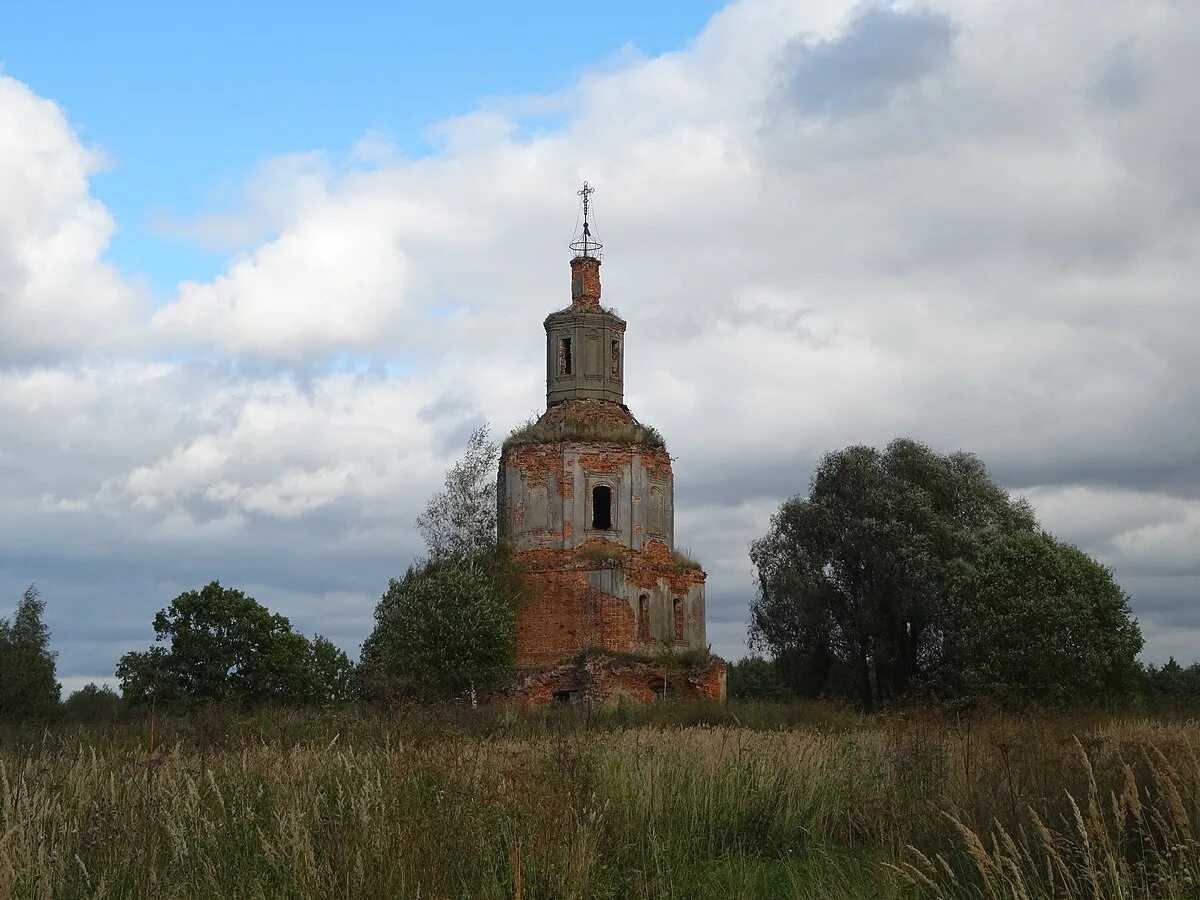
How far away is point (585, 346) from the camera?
4375cm

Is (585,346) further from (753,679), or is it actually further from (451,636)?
(753,679)

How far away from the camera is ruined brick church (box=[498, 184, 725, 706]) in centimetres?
3859

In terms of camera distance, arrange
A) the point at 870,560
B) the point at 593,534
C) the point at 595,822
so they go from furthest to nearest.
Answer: the point at 870,560
the point at 593,534
the point at 595,822

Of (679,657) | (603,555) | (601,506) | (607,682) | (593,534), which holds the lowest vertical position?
(607,682)

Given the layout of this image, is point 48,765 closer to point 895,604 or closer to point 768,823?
point 768,823

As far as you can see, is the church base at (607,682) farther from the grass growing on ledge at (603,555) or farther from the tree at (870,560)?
the tree at (870,560)

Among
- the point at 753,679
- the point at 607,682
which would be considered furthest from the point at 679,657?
the point at 753,679

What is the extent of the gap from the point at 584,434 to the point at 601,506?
2.46 m

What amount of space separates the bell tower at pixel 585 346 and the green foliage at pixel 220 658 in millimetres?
12907

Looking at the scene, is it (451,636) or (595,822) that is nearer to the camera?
(595,822)

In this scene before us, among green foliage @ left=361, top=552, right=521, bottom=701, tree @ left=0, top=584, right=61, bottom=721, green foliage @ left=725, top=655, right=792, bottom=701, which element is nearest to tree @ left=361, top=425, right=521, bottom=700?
green foliage @ left=361, top=552, right=521, bottom=701

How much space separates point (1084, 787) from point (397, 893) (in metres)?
4.94

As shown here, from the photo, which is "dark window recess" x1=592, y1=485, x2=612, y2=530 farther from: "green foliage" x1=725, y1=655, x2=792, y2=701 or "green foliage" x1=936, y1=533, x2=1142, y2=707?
"green foliage" x1=725, y1=655, x2=792, y2=701

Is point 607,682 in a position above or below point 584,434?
below
